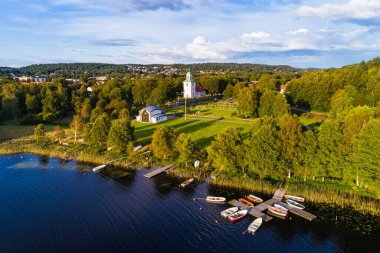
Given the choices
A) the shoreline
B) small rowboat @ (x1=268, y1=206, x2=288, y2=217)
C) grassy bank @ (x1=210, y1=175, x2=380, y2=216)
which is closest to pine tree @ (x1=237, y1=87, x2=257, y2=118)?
the shoreline

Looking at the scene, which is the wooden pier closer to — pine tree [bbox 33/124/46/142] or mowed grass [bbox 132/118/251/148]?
mowed grass [bbox 132/118/251/148]

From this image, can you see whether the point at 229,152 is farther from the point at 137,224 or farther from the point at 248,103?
the point at 248,103

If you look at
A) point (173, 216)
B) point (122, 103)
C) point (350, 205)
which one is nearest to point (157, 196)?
point (173, 216)

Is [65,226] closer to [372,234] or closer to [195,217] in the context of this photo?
[195,217]

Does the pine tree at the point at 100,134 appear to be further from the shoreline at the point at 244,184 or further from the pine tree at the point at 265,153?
the pine tree at the point at 265,153

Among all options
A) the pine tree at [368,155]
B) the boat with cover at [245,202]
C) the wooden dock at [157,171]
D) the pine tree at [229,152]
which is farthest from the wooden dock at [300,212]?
the wooden dock at [157,171]

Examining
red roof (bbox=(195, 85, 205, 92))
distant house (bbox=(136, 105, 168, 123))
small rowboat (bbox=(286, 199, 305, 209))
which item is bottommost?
small rowboat (bbox=(286, 199, 305, 209))
